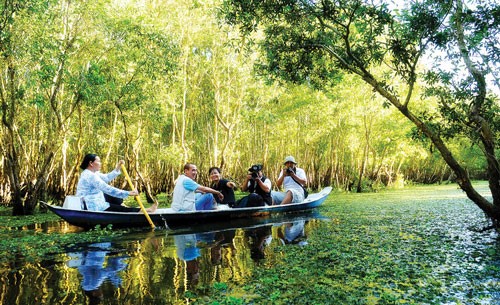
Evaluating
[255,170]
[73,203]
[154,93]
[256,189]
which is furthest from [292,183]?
[154,93]

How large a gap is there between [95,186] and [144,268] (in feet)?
11.4

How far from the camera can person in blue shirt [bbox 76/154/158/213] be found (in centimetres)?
694

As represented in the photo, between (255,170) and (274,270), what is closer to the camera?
(274,270)

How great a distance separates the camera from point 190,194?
8.02 meters

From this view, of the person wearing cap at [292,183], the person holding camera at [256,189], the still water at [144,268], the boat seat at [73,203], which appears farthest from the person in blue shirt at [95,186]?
the person wearing cap at [292,183]

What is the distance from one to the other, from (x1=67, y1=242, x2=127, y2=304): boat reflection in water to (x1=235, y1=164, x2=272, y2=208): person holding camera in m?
4.11

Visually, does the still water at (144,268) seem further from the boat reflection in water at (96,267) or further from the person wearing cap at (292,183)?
the person wearing cap at (292,183)

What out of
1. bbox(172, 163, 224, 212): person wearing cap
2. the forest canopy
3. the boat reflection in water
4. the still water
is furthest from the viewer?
the forest canopy

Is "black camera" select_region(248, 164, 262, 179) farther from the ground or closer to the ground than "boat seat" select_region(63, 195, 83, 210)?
farther from the ground

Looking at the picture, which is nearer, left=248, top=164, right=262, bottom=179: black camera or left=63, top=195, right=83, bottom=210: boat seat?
left=63, top=195, right=83, bottom=210: boat seat

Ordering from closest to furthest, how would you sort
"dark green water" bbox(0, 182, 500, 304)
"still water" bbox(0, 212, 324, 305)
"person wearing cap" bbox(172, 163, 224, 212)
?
1. "dark green water" bbox(0, 182, 500, 304)
2. "still water" bbox(0, 212, 324, 305)
3. "person wearing cap" bbox(172, 163, 224, 212)

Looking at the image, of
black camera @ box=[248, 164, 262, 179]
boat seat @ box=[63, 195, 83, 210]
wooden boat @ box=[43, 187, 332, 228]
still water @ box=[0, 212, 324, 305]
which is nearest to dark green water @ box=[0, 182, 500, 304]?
still water @ box=[0, 212, 324, 305]

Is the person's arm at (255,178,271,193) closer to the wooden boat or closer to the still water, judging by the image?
the wooden boat

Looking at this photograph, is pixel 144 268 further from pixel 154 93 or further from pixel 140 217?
pixel 154 93
